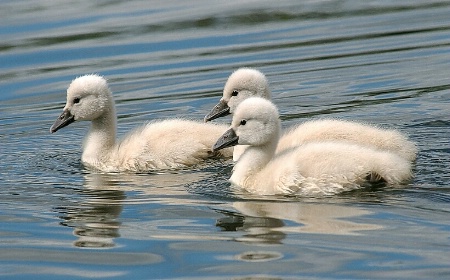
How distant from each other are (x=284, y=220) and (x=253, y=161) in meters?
1.12

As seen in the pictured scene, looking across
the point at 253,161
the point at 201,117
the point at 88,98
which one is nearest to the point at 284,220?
the point at 253,161

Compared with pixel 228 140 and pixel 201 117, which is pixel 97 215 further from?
pixel 201 117

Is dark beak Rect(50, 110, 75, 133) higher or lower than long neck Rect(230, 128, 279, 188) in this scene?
higher

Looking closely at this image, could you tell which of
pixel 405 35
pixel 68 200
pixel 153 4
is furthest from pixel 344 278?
pixel 153 4

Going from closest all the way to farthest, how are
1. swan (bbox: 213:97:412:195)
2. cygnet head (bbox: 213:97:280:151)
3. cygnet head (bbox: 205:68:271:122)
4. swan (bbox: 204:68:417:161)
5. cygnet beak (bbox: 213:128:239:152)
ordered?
swan (bbox: 213:97:412:195) < cygnet head (bbox: 213:97:280:151) < cygnet beak (bbox: 213:128:239:152) < swan (bbox: 204:68:417:161) < cygnet head (bbox: 205:68:271:122)

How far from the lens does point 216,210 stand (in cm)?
777

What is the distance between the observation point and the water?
22.2ft

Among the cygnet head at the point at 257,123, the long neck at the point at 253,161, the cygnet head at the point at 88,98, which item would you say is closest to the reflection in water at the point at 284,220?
the long neck at the point at 253,161

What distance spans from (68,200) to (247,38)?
22.4ft

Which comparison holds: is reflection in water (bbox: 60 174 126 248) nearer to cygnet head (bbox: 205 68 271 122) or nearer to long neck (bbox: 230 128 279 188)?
long neck (bbox: 230 128 279 188)

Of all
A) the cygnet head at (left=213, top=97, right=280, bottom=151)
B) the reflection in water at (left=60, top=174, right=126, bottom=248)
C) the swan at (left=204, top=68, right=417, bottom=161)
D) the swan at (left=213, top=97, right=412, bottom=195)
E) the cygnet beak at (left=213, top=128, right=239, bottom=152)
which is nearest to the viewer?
the reflection in water at (left=60, top=174, right=126, bottom=248)

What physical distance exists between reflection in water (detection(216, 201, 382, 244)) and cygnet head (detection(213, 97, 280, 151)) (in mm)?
616

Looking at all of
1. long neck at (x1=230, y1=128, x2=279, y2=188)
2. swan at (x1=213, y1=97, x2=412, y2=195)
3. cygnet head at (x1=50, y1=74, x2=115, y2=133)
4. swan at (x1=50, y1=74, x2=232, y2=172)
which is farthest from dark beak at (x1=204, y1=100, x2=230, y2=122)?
swan at (x1=213, y1=97, x2=412, y2=195)

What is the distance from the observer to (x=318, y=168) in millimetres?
7895
